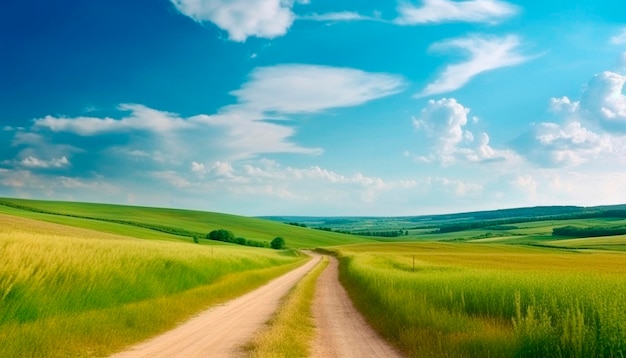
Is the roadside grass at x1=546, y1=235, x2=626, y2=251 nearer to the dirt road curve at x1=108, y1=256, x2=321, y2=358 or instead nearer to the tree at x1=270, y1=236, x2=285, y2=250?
the tree at x1=270, y1=236, x2=285, y2=250

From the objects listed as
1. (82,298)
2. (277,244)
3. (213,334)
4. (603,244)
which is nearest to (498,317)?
(213,334)

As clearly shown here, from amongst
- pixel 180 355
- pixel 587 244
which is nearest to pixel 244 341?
pixel 180 355

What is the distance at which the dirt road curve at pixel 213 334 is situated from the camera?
14.2m

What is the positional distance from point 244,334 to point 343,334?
3.20m

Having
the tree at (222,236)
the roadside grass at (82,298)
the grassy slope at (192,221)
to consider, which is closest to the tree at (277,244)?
the grassy slope at (192,221)

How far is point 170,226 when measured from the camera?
14588 centimetres

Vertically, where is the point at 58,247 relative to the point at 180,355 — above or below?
above

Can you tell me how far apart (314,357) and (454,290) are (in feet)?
36.1

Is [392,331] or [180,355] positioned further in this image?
[392,331]

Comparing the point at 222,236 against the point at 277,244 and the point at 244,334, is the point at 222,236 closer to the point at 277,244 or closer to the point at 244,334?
the point at 277,244

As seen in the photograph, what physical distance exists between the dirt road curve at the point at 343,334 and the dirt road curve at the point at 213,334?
205 centimetres

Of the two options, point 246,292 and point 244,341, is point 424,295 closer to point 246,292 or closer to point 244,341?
point 244,341

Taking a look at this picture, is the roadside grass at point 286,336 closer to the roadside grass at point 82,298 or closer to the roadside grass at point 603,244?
the roadside grass at point 82,298

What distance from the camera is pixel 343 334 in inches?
703
